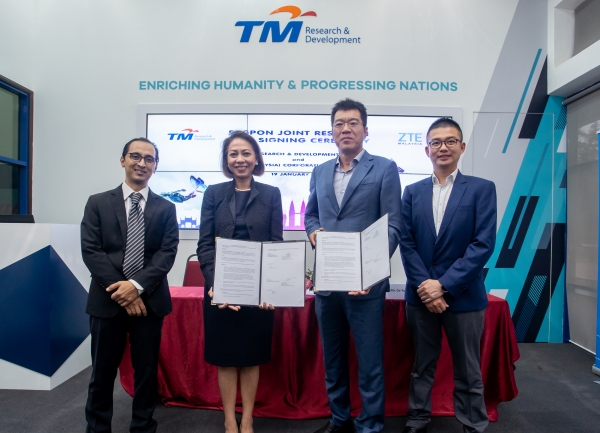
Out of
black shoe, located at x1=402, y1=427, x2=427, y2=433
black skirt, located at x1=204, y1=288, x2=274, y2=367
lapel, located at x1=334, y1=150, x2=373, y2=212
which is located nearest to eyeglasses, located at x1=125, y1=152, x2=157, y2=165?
black skirt, located at x1=204, y1=288, x2=274, y2=367

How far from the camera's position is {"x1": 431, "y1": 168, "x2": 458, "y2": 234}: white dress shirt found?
6.33ft

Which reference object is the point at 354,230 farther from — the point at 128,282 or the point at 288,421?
the point at 288,421

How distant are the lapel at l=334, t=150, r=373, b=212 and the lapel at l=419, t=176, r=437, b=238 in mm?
337

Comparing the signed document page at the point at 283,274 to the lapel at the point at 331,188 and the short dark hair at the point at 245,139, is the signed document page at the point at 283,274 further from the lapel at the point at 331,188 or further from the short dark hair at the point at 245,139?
the short dark hair at the point at 245,139

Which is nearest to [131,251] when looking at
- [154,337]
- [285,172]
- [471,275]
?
[154,337]

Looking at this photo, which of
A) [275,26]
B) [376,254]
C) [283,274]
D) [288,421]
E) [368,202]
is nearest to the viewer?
[376,254]

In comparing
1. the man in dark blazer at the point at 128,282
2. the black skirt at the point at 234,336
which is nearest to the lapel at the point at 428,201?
the black skirt at the point at 234,336

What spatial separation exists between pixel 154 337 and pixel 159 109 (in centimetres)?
288

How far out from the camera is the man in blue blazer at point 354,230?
182 centimetres

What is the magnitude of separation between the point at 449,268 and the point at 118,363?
1757mm

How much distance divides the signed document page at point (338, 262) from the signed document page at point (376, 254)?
1.4 inches

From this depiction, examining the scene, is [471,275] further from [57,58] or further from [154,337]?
[57,58]

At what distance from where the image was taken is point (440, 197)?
1.97 meters

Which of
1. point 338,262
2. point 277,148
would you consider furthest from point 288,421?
point 277,148
